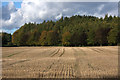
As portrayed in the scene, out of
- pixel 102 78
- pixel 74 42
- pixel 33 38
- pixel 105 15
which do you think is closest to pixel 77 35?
pixel 74 42

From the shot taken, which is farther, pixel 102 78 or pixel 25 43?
pixel 25 43

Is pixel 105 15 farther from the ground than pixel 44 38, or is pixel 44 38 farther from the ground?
pixel 105 15

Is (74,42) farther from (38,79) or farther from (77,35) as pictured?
(38,79)

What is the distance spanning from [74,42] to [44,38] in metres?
27.9

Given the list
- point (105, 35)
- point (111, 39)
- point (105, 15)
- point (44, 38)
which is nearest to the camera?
point (111, 39)

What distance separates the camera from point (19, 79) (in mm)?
11266

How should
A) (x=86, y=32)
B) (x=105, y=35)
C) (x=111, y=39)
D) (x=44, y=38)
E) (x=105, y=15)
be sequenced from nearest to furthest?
(x=111, y=39) → (x=105, y=35) → (x=86, y=32) → (x=44, y=38) → (x=105, y=15)

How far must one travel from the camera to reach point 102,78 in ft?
37.2

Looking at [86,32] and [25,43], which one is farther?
[25,43]

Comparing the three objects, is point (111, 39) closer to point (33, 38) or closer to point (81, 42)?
point (81, 42)

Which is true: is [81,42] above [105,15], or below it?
below

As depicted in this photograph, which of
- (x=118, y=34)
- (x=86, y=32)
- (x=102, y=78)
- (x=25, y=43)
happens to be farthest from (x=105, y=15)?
(x=102, y=78)

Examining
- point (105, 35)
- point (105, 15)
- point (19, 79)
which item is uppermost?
point (105, 15)

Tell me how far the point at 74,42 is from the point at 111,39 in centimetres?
2459
